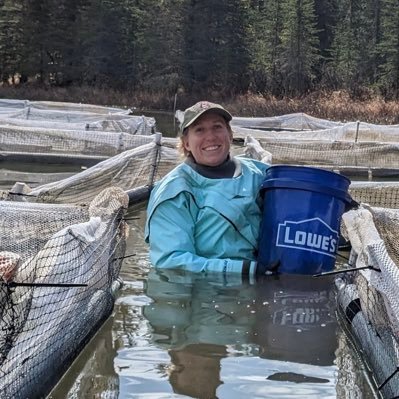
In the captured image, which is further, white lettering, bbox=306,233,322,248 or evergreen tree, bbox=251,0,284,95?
evergreen tree, bbox=251,0,284,95

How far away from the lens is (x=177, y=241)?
4941 millimetres

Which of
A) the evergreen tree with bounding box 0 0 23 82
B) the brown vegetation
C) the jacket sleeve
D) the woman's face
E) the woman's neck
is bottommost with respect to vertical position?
the brown vegetation

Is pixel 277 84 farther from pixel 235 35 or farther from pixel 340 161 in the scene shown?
pixel 340 161

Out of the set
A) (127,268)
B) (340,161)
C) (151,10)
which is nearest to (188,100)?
(151,10)

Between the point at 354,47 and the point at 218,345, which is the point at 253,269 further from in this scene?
the point at 354,47

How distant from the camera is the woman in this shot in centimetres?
495

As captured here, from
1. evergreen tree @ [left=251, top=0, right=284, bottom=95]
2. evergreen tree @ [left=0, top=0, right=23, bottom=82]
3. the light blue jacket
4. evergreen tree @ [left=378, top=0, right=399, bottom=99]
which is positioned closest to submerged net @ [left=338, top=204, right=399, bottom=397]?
the light blue jacket

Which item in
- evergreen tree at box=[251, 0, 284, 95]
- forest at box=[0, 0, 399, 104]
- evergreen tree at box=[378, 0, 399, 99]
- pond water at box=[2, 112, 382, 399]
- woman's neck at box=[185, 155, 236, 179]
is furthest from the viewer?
evergreen tree at box=[251, 0, 284, 95]

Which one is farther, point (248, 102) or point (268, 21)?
point (268, 21)

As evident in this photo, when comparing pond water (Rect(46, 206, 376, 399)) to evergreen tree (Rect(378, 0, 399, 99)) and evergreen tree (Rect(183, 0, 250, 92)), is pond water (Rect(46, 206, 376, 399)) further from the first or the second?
evergreen tree (Rect(183, 0, 250, 92))

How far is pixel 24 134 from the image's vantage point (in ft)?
42.5

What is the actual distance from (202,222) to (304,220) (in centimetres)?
67

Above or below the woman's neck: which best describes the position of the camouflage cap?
above

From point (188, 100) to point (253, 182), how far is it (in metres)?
39.5
